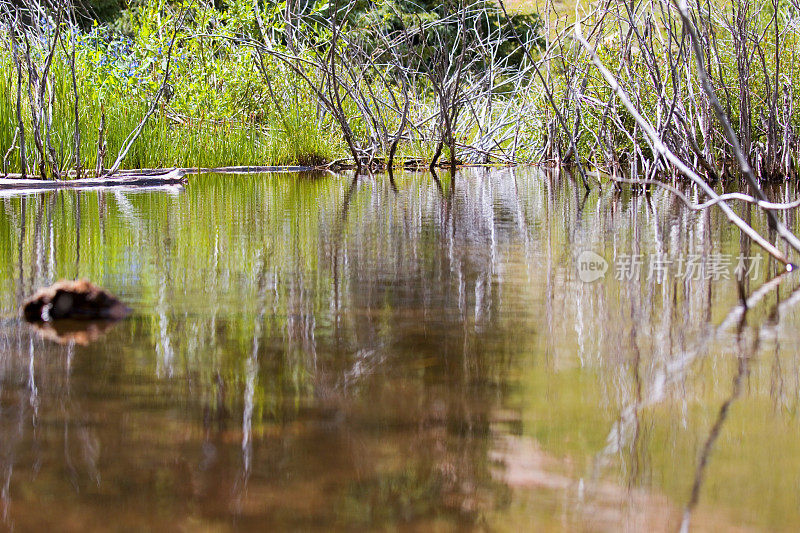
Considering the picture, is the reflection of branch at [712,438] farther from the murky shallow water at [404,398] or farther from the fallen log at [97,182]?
the fallen log at [97,182]

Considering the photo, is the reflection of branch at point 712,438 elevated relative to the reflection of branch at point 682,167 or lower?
lower

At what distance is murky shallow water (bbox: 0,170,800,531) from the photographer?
680 mm

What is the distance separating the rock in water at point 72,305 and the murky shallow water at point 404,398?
0.04 meters

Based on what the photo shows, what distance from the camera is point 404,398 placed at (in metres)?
0.94

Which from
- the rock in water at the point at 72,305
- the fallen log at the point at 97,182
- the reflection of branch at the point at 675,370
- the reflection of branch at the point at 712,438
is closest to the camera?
the reflection of branch at the point at 712,438

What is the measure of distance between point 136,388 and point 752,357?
0.69 meters

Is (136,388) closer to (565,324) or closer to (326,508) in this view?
(326,508)

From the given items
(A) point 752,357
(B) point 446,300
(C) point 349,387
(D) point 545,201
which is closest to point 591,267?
(B) point 446,300

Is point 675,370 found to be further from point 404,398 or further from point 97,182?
point 97,182

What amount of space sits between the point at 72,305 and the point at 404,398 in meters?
0.64

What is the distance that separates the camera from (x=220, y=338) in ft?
4.02

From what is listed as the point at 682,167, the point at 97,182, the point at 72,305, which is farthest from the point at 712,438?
the point at 97,182

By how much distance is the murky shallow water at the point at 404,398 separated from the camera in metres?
0.68

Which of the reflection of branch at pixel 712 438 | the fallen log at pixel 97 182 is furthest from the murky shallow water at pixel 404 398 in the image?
the fallen log at pixel 97 182
